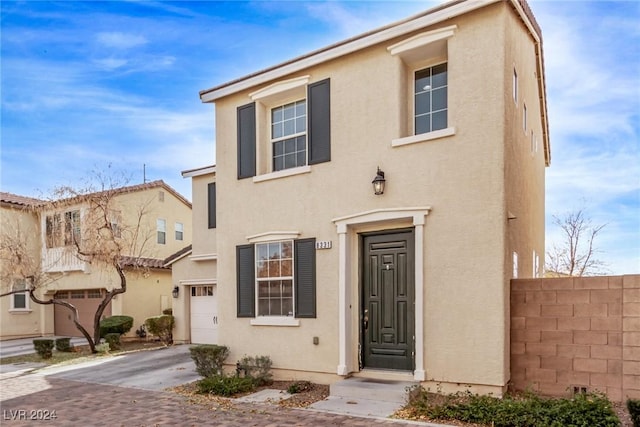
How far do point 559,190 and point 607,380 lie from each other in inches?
466

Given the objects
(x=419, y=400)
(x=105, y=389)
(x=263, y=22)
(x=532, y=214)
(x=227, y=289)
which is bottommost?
(x=105, y=389)

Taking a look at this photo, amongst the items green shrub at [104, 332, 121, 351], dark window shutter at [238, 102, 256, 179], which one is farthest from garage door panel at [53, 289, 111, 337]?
dark window shutter at [238, 102, 256, 179]

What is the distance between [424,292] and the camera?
738cm

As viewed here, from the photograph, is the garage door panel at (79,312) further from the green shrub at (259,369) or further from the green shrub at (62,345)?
the green shrub at (259,369)

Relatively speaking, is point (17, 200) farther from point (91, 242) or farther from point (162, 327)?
point (162, 327)

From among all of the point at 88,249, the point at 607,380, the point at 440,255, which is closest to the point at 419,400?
the point at 440,255

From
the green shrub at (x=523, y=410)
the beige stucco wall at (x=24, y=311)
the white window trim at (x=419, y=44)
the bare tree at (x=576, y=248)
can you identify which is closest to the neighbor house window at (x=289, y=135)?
the white window trim at (x=419, y=44)

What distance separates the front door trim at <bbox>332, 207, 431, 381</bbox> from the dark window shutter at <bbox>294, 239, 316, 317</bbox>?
1.98 ft

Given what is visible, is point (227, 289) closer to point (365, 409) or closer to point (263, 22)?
point (365, 409)

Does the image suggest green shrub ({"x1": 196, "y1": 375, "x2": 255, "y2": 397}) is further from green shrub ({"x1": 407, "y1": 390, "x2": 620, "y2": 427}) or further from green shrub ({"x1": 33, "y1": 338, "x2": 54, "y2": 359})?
green shrub ({"x1": 33, "y1": 338, "x2": 54, "y2": 359})

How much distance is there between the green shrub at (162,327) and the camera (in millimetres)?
15984

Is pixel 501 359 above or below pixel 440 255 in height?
below

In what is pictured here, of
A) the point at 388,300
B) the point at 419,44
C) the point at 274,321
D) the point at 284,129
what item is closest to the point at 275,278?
the point at 274,321

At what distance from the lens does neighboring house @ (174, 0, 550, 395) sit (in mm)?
6992
